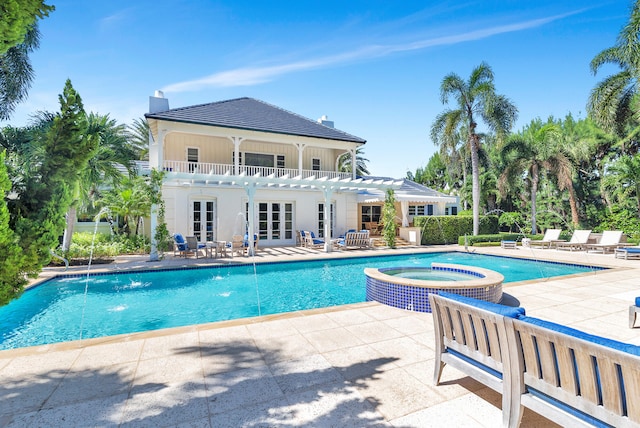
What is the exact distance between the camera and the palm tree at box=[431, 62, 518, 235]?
20891 millimetres

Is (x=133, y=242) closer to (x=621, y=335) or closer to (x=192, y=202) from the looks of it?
(x=192, y=202)

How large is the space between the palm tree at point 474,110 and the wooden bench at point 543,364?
822 inches

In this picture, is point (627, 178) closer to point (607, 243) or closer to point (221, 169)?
point (607, 243)

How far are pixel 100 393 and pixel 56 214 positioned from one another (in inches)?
84.4

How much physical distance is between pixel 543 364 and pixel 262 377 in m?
2.84

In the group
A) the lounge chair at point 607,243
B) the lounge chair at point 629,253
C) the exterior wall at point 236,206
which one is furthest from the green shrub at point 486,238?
the exterior wall at point 236,206

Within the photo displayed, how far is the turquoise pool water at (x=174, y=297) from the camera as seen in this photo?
6902 mm

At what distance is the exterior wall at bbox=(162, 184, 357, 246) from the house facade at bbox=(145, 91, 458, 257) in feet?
0.17

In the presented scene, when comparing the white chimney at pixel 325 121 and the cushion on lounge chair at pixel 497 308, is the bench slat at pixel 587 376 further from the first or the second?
the white chimney at pixel 325 121

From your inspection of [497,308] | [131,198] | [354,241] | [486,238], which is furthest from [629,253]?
[131,198]

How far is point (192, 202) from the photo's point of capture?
18375 mm

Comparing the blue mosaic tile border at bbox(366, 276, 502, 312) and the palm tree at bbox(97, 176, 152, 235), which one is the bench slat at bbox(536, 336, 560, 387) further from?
the palm tree at bbox(97, 176, 152, 235)

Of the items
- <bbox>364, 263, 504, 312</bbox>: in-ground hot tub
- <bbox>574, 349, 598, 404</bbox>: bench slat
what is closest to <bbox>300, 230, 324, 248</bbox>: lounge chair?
<bbox>364, 263, 504, 312</bbox>: in-ground hot tub

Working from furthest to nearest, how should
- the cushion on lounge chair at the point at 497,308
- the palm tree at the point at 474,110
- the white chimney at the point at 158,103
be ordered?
the palm tree at the point at 474,110
the white chimney at the point at 158,103
the cushion on lounge chair at the point at 497,308
